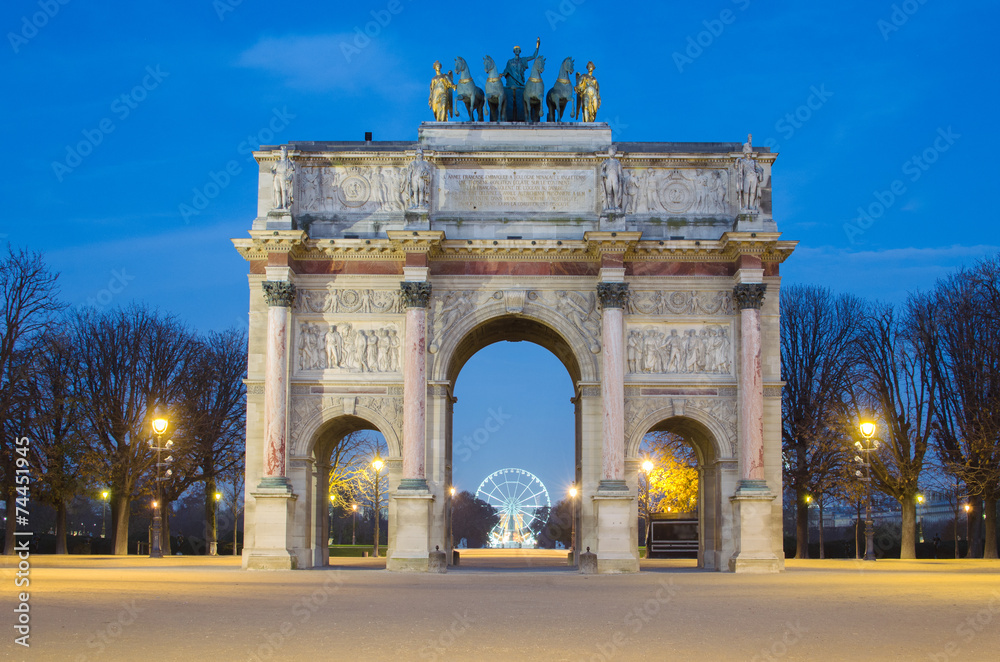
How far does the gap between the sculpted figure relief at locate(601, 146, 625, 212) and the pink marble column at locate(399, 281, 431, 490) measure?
6742 millimetres

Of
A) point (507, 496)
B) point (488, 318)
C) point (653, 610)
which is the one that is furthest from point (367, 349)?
point (507, 496)

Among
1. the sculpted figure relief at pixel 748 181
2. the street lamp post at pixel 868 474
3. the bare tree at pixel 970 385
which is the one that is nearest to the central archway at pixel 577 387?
the sculpted figure relief at pixel 748 181

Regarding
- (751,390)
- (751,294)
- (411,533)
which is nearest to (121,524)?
(411,533)

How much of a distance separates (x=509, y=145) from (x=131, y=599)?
23034mm

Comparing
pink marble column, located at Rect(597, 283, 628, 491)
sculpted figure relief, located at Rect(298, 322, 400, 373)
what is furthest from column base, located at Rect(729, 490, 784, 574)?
sculpted figure relief, located at Rect(298, 322, 400, 373)

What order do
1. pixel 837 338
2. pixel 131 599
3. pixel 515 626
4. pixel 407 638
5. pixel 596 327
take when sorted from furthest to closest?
pixel 837 338, pixel 596 327, pixel 131 599, pixel 515 626, pixel 407 638

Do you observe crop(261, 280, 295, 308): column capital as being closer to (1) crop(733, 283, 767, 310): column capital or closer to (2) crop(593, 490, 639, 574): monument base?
(2) crop(593, 490, 639, 574): monument base

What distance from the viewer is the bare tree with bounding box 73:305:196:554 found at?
172 ft

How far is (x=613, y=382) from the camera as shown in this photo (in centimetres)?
3684

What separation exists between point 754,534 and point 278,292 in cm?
1753

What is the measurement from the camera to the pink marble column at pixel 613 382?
120 feet

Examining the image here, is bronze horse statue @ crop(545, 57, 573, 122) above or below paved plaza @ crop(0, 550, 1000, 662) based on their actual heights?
above

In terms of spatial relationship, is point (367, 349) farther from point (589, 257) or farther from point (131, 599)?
point (131, 599)

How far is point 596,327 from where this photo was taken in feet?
124
